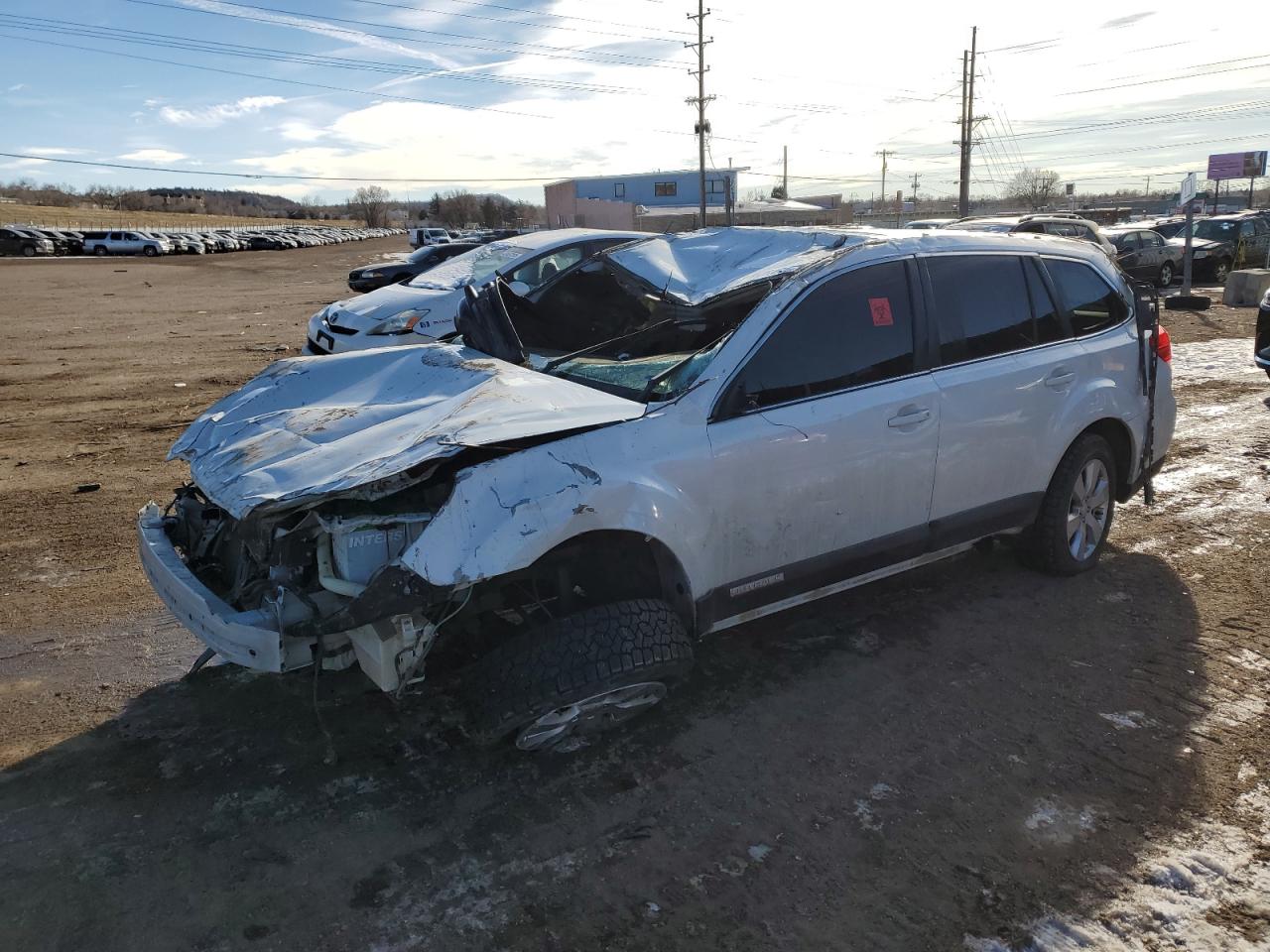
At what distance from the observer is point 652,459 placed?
329 cm

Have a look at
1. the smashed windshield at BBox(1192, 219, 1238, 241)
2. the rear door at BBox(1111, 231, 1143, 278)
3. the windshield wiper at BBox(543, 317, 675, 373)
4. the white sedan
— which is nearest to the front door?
the windshield wiper at BBox(543, 317, 675, 373)

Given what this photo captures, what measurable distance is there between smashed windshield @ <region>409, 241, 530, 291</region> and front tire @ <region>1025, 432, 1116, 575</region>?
689 cm

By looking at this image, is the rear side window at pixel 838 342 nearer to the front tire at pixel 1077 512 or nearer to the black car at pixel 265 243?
the front tire at pixel 1077 512

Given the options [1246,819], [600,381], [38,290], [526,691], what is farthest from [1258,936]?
[38,290]

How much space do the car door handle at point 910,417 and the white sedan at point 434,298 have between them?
6.22 meters

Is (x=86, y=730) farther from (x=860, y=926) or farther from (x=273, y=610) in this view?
(x=860, y=926)

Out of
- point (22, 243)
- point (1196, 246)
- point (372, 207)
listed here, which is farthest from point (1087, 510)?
point (372, 207)

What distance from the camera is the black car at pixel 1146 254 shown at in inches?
833

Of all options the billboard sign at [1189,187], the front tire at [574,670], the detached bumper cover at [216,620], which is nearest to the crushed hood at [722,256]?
the front tire at [574,670]

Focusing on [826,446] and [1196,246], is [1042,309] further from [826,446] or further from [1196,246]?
[1196,246]

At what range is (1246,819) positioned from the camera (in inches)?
119

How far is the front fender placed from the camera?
2891 mm

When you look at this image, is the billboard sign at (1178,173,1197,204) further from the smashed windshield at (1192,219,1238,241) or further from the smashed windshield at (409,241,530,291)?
the smashed windshield at (409,241,530,291)

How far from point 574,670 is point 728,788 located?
27.7 inches
